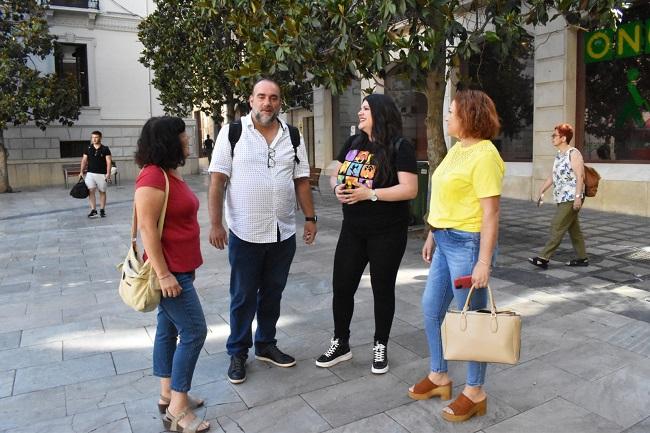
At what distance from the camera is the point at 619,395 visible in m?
3.25

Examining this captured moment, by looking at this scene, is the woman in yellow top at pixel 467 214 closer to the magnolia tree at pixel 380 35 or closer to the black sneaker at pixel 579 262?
the magnolia tree at pixel 380 35

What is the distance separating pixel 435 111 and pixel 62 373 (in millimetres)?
5723

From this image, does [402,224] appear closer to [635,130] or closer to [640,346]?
[640,346]

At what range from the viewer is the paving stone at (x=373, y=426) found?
2.93 m

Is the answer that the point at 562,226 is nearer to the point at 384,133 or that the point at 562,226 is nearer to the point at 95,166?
the point at 384,133

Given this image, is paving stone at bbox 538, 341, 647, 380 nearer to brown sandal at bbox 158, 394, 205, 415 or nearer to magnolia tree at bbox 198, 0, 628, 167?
brown sandal at bbox 158, 394, 205, 415

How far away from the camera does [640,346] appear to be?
3961mm

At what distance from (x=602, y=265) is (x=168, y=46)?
12551mm

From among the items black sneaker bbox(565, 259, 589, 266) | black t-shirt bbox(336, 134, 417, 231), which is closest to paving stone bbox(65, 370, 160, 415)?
black t-shirt bbox(336, 134, 417, 231)

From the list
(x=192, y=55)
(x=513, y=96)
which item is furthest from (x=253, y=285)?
(x=192, y=55)

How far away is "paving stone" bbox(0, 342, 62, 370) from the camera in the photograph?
13.0ft

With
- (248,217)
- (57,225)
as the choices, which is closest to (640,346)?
(248,217)

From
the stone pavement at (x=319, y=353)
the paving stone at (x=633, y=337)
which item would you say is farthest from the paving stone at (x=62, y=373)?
the paving stone at (x=633, y=337)

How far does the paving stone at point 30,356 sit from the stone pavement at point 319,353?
16 millimetres
